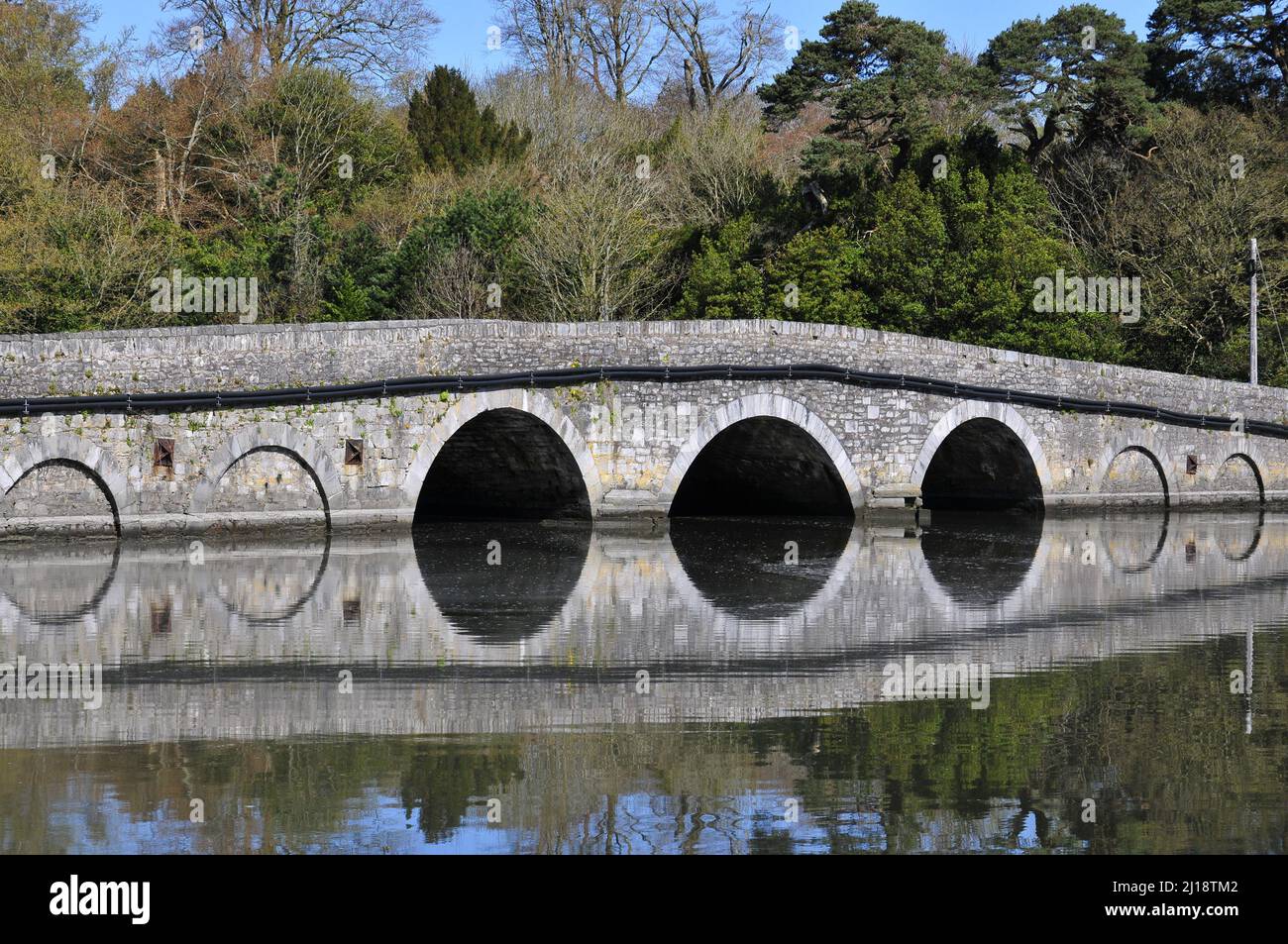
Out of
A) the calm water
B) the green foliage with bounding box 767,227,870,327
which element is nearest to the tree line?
the green foliage with bounding box 767,227,870,327

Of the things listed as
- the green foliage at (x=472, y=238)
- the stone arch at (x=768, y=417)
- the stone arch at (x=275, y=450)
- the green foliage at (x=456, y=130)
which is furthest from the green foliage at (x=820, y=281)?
the stone arch at (x=275, y=450)

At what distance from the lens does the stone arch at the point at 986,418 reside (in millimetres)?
25859

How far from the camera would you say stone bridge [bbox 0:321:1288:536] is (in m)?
21.0

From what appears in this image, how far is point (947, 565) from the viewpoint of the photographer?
20328mm

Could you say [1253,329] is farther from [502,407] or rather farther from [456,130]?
[456,130]

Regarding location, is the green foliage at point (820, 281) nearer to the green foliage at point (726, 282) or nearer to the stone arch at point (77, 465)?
the green foliage at point (726, 282)

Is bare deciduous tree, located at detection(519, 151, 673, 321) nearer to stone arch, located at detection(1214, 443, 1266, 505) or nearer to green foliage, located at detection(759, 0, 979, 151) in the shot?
green foliage, located at detection(759, 0, 979, 151)

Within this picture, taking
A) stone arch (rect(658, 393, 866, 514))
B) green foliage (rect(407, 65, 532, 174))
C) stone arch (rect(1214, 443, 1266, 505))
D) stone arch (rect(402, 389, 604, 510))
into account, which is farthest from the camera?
green foliage (rect(407, 65, 532, 174))

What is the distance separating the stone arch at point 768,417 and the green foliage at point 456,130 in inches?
613

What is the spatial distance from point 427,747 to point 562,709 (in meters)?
1.49

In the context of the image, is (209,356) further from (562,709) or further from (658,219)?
(658,219)

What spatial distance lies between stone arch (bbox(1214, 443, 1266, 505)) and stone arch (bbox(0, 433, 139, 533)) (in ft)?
65.6

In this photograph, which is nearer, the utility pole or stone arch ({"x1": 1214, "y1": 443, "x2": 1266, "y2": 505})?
stone arch ({"x1": 1214, "y1": 443, "x2": 1266, "y2": 505})

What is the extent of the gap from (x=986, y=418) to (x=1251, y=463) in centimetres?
671
